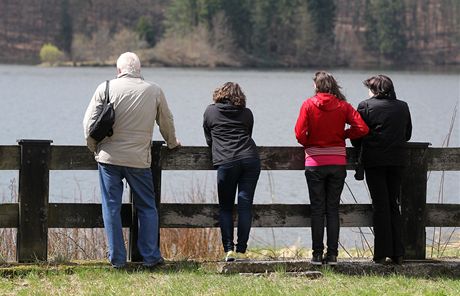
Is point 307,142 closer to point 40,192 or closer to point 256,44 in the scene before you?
point 40,192

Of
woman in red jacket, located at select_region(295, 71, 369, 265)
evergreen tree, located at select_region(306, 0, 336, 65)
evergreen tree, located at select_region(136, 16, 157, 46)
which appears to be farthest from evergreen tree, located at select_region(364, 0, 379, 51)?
woman in red jacket, located at select_region(295, 71, 369, 265)

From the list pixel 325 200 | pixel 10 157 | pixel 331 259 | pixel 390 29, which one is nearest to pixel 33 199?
pixel 10 157

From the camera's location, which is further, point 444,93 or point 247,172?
point 444,93

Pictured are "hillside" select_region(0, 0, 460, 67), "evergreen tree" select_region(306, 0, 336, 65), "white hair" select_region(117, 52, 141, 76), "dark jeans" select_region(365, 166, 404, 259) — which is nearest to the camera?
"white hair" select_region(117, 52, 141, 76)

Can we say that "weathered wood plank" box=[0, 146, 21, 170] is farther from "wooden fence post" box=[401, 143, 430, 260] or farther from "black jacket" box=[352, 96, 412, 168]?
"wooden fence post" box=[401, 143, 430, 260]

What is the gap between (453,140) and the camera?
27766 mm

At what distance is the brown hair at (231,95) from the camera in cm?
796

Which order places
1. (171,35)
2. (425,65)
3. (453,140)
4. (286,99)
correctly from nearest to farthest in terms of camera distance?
(453,140), (286,99), (171,35), (425,65)

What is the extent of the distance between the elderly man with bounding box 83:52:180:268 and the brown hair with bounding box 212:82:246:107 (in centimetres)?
45

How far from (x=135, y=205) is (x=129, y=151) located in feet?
1.68

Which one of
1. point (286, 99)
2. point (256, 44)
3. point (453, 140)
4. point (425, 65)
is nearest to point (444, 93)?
point (286, 99)

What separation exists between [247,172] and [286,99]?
143ft

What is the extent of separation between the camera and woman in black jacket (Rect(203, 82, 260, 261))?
26.1 feet

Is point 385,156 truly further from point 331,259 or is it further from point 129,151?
point 129,151
